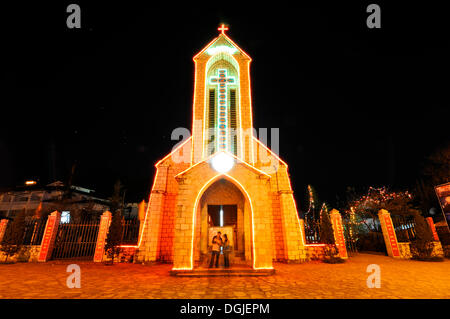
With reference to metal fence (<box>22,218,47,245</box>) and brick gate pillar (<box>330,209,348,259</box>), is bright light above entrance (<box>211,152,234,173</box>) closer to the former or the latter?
brick gate pillar (<box>330,209,348,259</box>)

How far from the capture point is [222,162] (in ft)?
30.1

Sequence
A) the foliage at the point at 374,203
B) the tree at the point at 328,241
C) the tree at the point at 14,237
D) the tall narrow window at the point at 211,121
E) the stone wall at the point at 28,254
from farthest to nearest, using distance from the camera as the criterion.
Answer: the foliage at the point at 374,203
the tall narrow window at the point at 211,121
the stone wall at the point at 28,254
the tree at the point at 14,237
the tree at the point at 328,241

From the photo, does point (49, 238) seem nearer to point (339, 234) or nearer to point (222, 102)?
point (222, 102)

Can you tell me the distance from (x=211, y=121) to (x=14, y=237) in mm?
13662

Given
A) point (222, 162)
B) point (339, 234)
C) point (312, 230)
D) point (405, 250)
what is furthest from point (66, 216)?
point (405, 250)

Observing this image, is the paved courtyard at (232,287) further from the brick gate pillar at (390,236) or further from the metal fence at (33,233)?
the metal fence at (33,233)

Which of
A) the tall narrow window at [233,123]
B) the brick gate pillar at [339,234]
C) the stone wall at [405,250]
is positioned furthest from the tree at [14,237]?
the stone wall at [405,250]

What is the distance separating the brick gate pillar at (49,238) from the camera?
12164mm

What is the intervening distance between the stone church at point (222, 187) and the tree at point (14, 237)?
7.47m

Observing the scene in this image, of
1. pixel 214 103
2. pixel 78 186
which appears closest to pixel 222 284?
pixel 214 103

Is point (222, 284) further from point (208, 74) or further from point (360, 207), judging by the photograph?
point (360, 207)

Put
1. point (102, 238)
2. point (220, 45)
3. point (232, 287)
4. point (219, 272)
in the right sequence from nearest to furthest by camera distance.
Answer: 1. point (232, 287)
2. point (219, 272)
3. point (102, 238)
4. point (220, 45)

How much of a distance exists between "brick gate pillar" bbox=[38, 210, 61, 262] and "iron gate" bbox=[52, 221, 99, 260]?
41 cm

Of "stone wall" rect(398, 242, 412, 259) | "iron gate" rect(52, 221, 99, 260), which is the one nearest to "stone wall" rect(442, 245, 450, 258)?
"stone wall" rect(398, 242, 412, 259)
